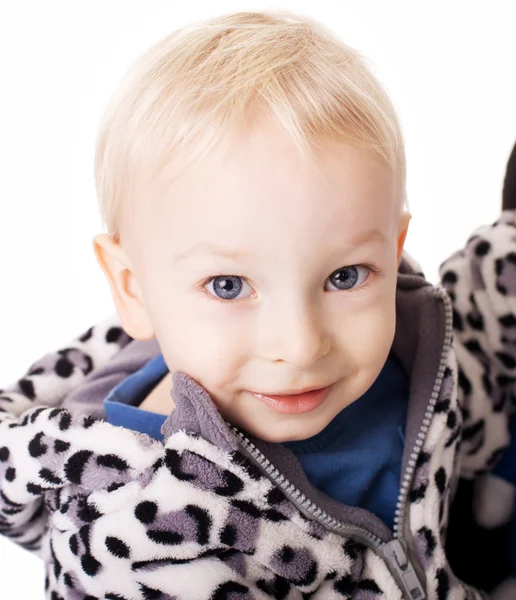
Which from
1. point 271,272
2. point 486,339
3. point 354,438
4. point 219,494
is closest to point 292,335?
point 271,272

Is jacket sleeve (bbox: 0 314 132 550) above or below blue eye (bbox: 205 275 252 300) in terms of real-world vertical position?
below

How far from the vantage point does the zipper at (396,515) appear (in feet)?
3.10

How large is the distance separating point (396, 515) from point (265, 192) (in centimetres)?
48

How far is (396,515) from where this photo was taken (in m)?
1.06

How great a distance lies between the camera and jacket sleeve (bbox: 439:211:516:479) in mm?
1210

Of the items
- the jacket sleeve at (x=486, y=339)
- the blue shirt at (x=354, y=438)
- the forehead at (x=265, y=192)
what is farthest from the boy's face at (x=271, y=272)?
the jacket sleeve at (x=486, y=339)

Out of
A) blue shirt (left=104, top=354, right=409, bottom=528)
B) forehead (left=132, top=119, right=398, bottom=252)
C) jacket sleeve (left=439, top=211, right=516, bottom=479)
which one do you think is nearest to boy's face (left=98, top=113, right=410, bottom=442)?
forehead (left=132, top=119, right=398, bottom=252)

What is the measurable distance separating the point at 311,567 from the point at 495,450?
1.35 feet

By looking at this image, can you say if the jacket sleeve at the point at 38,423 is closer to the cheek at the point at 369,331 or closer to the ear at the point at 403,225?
the cheek at the point at 369,331

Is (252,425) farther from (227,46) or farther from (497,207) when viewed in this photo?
(497,207)

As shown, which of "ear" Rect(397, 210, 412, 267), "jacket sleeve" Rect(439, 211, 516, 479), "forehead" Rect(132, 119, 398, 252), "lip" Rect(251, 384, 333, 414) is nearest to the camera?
"forehead" Rect(132, 119, 398, 252)

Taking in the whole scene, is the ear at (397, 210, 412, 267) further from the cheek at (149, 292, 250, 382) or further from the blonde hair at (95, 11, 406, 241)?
the cheek at (149, 292, 250, 382)

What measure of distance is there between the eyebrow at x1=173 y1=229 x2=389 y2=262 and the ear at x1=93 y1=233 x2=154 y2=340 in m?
0.14

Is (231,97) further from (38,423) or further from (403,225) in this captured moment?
(38,423)
